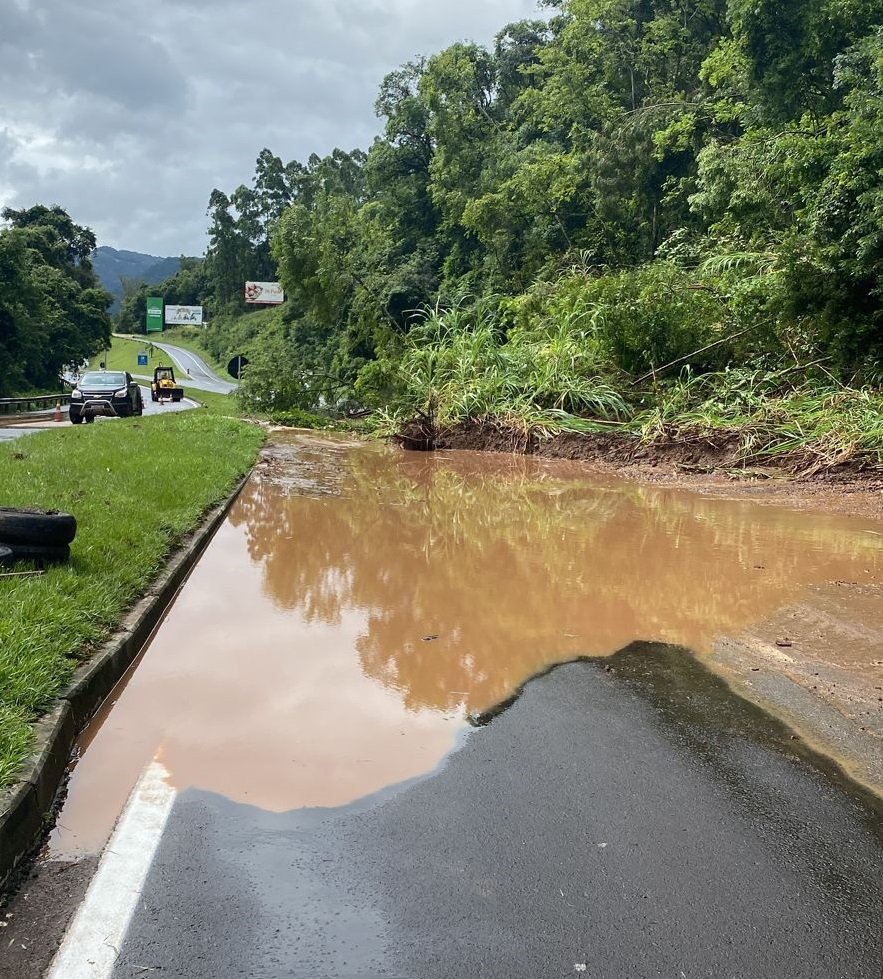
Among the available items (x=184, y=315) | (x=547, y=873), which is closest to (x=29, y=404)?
(x=547, y=873)

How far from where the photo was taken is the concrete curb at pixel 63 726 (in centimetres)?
301

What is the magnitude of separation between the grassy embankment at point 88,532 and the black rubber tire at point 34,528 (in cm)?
24

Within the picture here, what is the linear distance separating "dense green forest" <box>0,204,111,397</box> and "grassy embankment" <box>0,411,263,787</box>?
24480 millimetres

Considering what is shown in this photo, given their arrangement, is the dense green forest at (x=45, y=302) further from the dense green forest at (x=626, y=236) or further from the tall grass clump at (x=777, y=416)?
the tall grass clump at (x=777, y=416)

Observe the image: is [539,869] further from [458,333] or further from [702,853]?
[458,333]

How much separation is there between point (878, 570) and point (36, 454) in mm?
10815

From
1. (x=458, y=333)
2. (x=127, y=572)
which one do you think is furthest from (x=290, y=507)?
(x=458, y=333)

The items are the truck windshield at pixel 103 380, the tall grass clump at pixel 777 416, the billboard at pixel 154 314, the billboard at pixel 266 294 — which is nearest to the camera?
the tall grass clump at pixel 777 416

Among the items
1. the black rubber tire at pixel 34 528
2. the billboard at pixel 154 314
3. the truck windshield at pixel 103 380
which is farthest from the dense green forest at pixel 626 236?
the billboard at pixel 154 314

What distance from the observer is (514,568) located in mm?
7625

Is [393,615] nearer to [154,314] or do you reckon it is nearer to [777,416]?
[777,416]

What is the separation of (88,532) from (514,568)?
12.1ft

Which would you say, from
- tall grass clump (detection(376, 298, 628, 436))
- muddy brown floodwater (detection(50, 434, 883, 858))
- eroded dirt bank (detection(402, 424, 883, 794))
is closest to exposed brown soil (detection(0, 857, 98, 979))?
muddy brown floodwater (detection(50, 434, 883, 858))

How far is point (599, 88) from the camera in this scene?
39.9 m
